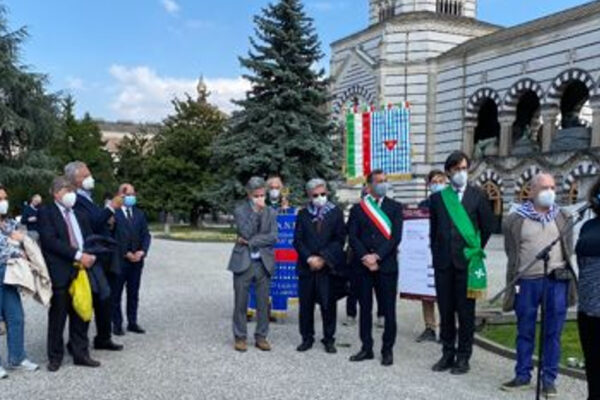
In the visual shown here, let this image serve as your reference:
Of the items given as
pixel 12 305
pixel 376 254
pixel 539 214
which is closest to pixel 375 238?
pixel 376 254

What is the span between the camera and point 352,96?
137 ft

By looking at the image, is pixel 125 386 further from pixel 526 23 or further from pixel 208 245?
pixel 526 23

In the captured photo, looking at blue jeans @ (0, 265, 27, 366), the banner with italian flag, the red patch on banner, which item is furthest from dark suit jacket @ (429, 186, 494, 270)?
the red patch on banner

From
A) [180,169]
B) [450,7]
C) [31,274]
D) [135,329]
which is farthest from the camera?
[180,169]

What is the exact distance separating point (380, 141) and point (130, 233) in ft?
21.4

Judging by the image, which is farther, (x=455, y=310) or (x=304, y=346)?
(x=304, y=346)

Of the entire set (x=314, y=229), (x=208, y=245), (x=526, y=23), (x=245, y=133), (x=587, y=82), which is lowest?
(x=208, y=245)

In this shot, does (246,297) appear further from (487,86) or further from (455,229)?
(487,86)

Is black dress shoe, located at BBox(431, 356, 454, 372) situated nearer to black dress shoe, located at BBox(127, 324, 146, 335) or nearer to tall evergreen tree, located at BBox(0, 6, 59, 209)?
black dress shoe, located at BBox(127, 324, 146, 335)

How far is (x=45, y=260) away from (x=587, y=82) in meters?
25.9

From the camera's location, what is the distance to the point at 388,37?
125 feet

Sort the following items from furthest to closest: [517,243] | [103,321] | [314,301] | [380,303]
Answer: [314,301] < [103,321] < [380,303] < [517,243]

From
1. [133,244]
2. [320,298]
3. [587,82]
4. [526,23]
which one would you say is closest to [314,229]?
[320,298]

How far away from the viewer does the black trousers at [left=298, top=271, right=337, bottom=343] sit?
8742 mm
